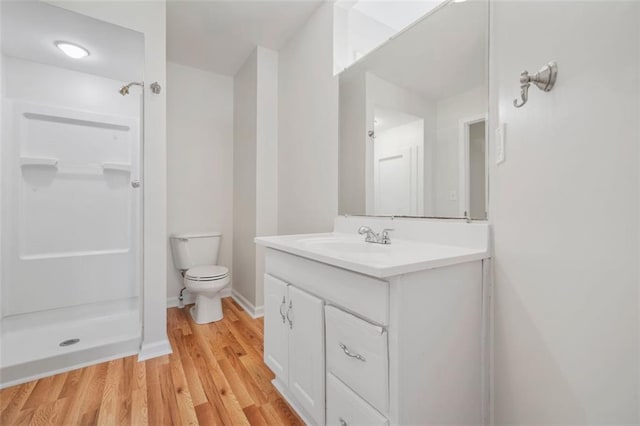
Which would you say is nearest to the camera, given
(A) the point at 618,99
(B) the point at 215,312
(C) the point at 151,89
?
(A) the point at 618,99

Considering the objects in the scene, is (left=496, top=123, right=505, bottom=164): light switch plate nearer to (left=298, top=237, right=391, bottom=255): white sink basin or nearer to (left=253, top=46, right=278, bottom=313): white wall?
A: (left=298, top=237, right=391, bottom=255): white sink basin

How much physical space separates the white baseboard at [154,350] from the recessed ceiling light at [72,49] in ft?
6.74

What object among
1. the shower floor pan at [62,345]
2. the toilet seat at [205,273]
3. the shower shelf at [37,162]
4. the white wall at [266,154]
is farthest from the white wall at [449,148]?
the shower shelf at [37,162]

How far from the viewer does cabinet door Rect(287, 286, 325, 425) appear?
1.05 metres

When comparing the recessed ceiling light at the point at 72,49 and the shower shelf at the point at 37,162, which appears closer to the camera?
the recessed ceiling light at the point at 72,49

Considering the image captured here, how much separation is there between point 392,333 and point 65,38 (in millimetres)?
2590

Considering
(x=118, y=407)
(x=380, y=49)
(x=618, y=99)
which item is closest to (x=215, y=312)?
(x=118, y=407)

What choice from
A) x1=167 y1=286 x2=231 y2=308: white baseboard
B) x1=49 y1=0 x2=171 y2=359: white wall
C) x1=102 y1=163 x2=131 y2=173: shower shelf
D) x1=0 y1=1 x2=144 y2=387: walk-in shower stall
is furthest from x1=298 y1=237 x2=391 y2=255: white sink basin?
x1=102 y1=163 x2=131 y2=173: shower shelf

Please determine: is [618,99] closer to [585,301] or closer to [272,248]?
[585,301]

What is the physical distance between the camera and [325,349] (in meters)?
1.03

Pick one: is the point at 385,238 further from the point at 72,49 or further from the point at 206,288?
the point at 72,49

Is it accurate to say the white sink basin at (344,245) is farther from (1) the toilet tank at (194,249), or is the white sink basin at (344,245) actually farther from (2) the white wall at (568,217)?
(1) the toilet tank at (194,249)

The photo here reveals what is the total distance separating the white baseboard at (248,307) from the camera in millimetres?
2375

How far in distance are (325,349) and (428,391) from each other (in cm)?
37
